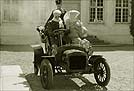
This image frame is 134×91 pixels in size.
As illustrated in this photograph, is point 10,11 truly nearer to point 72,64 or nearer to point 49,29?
point 49,29

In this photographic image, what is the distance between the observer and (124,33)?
22891 millimetres

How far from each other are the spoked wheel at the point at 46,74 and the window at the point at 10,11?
523 inches

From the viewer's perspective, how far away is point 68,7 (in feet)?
75.6

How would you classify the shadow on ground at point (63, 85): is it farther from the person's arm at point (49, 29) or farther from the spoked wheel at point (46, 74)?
the person's arm at point (49, 29)

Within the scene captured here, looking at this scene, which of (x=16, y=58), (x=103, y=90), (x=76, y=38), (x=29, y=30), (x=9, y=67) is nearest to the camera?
(x=103, y=90)

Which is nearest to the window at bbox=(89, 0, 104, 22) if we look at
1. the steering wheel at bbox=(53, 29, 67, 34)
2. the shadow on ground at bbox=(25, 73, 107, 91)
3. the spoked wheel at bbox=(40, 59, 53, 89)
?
the shadow on ground at bbox=(25, 73, 107, 91)

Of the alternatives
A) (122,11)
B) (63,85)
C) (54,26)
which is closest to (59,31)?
(54,26)

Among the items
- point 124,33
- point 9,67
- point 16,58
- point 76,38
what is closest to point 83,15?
Answer: point 124,33

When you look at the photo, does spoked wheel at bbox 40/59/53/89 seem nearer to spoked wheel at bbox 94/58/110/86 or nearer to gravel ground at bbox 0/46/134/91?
gravel ground at bbox 0/46/134/91

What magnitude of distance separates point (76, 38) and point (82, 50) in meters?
0.44

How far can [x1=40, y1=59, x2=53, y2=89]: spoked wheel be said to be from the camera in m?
8.39

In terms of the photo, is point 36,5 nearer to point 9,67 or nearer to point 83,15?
point 83,15

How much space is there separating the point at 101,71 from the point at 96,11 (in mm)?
14099

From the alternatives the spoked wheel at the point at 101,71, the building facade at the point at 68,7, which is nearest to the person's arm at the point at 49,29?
the spoked wheel at the point at 101,71
